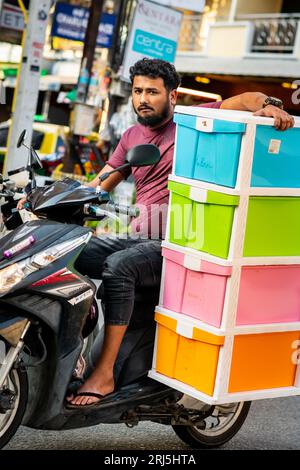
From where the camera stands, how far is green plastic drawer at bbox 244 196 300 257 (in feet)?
12.9

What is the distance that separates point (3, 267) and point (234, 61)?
18.9 m

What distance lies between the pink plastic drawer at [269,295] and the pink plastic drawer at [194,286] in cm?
11

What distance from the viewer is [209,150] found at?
13.1 ft

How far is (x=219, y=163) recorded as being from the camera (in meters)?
→ 3.91

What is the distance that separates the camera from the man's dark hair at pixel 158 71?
14.9 feet

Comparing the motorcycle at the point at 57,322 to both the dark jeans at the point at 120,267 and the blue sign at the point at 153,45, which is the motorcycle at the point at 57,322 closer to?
the dark jeans at the point at 120,267

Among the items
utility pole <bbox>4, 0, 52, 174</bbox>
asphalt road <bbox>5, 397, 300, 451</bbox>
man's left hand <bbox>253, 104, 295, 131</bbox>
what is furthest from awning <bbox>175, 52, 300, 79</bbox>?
man's left hand <bbox>253, 104, 295, 131</bbox>

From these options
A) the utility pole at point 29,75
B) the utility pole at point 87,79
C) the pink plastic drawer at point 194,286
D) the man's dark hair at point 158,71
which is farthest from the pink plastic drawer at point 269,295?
the utility pole at point 87,79

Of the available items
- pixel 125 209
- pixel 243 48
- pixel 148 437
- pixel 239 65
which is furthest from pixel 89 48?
pixel 125 209

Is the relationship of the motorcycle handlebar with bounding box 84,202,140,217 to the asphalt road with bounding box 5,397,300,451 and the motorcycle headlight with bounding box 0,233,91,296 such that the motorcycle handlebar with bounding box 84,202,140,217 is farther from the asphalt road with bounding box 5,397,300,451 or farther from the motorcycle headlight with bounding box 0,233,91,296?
the asphalt road with bounding box 5,397,300,451

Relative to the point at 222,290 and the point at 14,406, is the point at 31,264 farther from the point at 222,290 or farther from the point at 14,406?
the point at 222,290

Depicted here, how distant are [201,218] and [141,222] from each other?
55 cm
